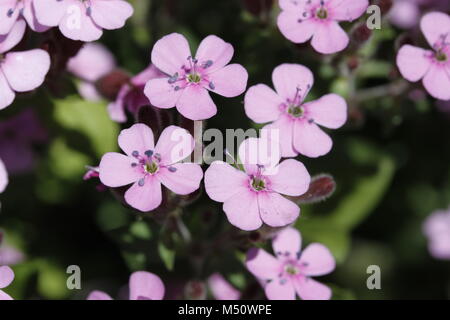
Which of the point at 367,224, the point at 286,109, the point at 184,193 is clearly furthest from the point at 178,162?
the point at 367,224

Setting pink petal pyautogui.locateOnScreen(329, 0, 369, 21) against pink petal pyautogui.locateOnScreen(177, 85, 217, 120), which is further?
pink petal pyautogui.locateOnScreen(329, 0, 369, 21)

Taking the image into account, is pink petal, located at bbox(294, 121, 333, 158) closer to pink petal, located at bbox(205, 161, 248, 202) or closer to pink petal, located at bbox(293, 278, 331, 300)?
pink petal, located at bbox(205, 161, 248, 202)

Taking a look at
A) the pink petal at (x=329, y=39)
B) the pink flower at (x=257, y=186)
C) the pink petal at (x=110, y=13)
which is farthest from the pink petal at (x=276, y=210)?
the pink petal at (x=110, y=13)

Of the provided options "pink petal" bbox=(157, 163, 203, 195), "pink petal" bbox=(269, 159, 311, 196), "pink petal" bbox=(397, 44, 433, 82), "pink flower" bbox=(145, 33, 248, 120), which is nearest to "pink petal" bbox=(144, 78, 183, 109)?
"pink flower" bbox=(145, 33, 248, 120)

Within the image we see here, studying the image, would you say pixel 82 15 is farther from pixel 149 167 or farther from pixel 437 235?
pixel 437 235

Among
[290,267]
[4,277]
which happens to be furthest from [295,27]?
[4,277]

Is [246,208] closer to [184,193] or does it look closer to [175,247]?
[184,193]

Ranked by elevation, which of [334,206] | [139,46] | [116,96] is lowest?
[334,206]

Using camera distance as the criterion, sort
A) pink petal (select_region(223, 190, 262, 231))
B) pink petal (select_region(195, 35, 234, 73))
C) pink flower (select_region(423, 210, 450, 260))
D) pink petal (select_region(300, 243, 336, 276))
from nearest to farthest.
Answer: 1. pink petal (select_region(223, 190, 262, 231))
2. pink petal (select_region(195, 35, 234, 73))
3. pink petal (select_region(300, 243, 336, 276))
4. pink flower (select_region(423, 210, 450, 260))
